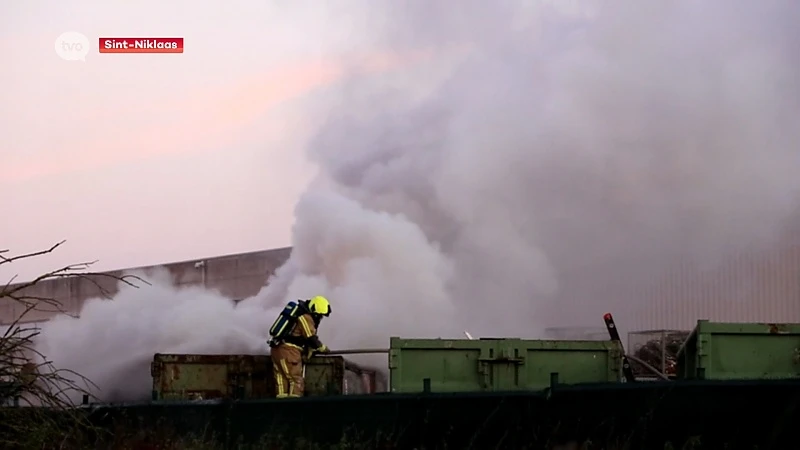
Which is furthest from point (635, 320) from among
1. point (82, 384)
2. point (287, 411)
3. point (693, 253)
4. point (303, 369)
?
point (287, 411)

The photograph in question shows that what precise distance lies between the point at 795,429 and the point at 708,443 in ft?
2.18

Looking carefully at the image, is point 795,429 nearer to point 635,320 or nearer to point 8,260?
point 8,260

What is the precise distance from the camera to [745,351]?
12.3m

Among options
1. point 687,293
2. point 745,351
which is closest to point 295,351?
point 745,351

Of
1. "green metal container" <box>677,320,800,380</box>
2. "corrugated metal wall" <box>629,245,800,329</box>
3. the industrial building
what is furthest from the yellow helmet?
"corrugated metal wall" <box>629,245,800,329</box>

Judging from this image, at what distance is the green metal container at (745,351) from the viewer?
12062 millimetres

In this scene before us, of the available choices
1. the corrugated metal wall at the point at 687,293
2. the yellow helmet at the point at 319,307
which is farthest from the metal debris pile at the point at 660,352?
the yellow helmet at the point at 319,307

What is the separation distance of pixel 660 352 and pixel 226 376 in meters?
7.59

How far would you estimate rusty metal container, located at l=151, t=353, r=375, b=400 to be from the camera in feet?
44.3

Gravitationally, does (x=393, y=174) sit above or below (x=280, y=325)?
above

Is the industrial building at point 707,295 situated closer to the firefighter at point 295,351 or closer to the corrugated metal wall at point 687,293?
the corrugated metal wall at point 687,293

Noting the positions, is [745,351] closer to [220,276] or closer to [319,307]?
[319,307]

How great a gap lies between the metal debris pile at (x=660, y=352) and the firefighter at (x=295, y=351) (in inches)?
224

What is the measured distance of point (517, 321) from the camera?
18.4m
